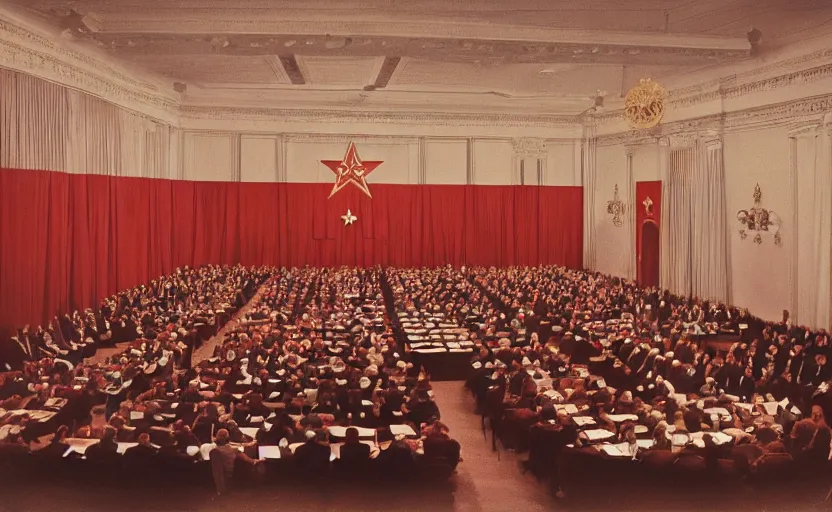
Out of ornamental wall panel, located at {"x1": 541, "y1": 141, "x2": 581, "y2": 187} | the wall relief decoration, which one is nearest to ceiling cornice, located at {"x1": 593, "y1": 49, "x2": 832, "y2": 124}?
the wall relief decoration

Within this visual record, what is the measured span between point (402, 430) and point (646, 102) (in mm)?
13481

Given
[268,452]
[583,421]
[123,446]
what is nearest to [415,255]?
[583,421]

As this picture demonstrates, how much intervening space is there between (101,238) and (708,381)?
17.7 meters

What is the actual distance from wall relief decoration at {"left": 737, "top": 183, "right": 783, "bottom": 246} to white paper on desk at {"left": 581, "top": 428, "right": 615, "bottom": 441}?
13590 millimetres

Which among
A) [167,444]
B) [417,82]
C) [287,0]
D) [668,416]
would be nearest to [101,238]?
[287,0]

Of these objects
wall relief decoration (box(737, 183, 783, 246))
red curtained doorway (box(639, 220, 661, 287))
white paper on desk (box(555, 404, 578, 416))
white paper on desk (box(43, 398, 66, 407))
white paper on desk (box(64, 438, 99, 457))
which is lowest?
white paper on desk (box(64, 438, 99, 457))

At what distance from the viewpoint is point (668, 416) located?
1191cm

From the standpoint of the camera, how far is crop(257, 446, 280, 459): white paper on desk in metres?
10.3

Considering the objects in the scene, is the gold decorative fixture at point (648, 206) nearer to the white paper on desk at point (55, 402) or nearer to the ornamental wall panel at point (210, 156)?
the ornamental wall panel at point (210, 156)

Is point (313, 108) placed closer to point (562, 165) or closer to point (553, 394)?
point (562, 165)

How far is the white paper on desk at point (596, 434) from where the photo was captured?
35.7 feet

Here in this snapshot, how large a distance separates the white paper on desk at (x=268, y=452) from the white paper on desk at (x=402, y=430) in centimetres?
168

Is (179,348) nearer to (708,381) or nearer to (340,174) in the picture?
(708,381)

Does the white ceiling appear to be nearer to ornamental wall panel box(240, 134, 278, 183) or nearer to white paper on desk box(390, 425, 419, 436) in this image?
white paper on desk box(390, 425, 419, 436)
